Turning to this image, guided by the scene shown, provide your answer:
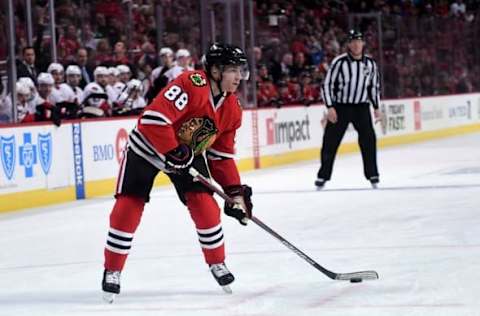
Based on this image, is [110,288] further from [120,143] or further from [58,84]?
[58,84]

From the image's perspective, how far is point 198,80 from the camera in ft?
19.5

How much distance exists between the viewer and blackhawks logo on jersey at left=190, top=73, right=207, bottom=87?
5.92 metres

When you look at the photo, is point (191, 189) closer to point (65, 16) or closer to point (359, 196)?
point (359, 196)

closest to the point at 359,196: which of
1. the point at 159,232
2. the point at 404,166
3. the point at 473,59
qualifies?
the point at 159,232

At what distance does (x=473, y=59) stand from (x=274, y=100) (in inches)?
326

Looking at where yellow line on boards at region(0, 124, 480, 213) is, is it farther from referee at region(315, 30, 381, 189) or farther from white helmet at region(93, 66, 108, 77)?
referee at region(315, 30, 381, 189)

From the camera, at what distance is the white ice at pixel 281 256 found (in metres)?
5.85

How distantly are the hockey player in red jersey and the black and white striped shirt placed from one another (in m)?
5.92

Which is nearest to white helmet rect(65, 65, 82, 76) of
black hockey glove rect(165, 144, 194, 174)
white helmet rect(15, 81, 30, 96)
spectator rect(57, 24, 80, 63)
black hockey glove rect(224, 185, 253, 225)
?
spectator rect(57, 24, 80, 63)

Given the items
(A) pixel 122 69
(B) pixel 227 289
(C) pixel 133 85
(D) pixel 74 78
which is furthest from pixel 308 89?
(B) pixel 227 289

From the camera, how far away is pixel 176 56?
15.7 m

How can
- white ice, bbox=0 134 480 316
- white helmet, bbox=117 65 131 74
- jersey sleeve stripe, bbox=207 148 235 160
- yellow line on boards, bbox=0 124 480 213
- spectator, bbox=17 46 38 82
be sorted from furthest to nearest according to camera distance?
white helmet, bbox=117 65 131 74 < spectator, bbox=17 46 38 82 < yellow line on boards, bbox=0 124 480 213 < jersey sleeve stripe, bbox=207 148 235 160 < white ice, bbox=0 134 480 316

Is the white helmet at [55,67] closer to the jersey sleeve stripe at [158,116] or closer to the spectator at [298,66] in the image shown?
the spectator at [298,66]

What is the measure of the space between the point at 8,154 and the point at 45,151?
0.66 meters
